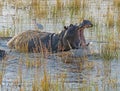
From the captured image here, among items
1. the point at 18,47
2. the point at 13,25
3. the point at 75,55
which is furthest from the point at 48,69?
the point at 13,25

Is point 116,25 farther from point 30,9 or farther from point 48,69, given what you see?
point 48,69

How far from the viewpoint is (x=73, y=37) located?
34.9ft

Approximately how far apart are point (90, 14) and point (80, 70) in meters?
6.13

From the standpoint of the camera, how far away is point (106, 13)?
1504cm

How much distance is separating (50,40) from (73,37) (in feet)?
2.31

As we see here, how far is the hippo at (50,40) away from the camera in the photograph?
10.5 meters

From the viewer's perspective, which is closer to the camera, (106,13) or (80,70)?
(80,70)

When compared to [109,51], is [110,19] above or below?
above

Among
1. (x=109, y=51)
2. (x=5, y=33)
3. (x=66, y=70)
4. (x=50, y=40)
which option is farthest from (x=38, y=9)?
(x=66, y=70)

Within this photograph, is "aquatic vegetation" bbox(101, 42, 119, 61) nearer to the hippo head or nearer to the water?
the water

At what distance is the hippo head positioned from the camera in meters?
10.3

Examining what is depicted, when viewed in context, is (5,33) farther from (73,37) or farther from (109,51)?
(109,51)

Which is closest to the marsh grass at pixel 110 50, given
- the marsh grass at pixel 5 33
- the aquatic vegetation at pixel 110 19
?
the aquatic vegetation at pixel 110 19

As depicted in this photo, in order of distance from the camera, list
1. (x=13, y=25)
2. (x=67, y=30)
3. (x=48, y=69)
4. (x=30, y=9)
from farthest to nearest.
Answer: (x=30, y=9) → (x=13, y=25) → (x=67, y=30) → (x=48, y=69)
